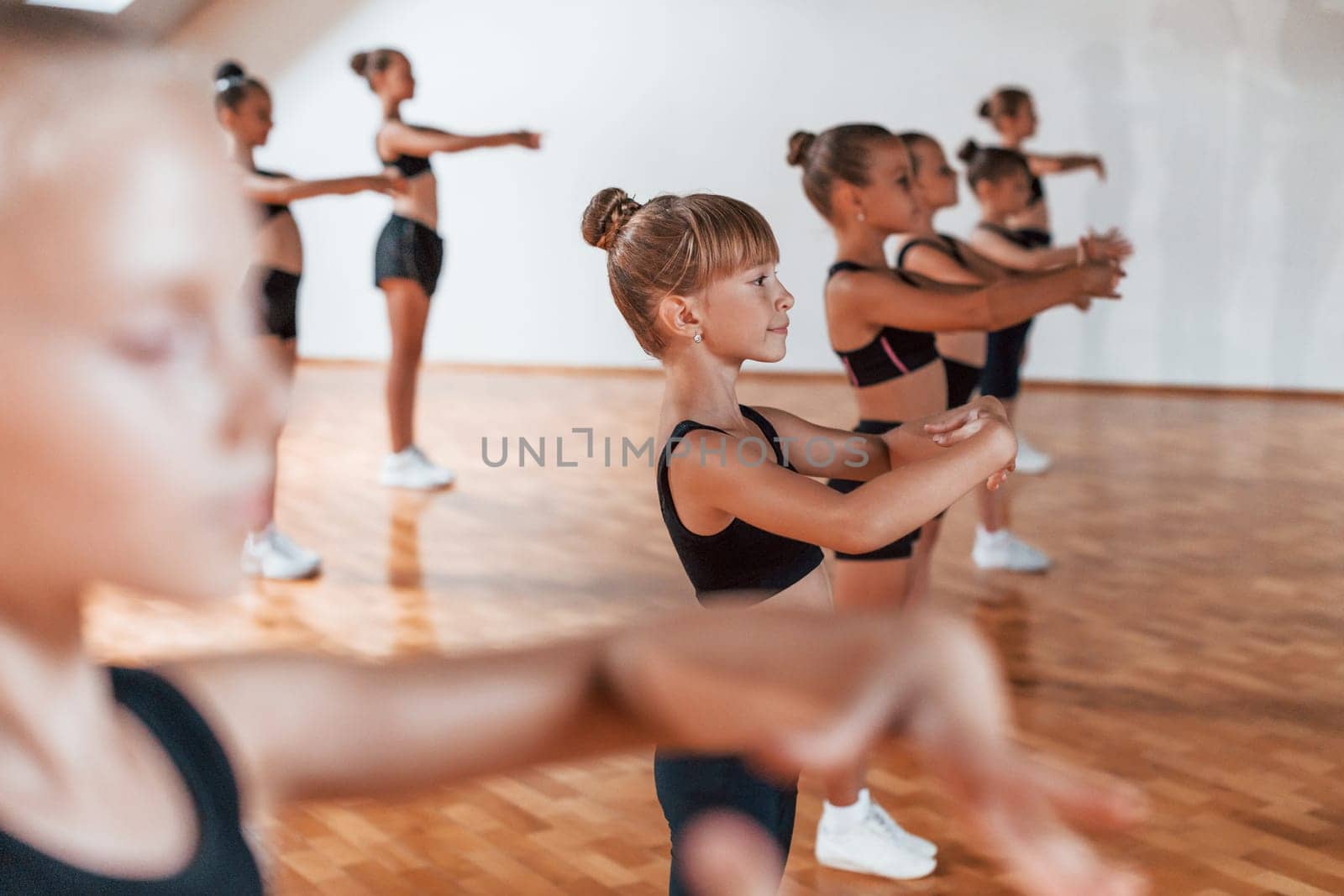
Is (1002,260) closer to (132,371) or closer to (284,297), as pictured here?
(284,297)

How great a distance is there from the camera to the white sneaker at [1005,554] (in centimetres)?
442

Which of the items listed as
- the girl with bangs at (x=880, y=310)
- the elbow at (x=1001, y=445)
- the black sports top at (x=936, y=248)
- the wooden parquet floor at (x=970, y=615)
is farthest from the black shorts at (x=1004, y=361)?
the elbow at (x=1001, y=445)

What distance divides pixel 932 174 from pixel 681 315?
6.85ft

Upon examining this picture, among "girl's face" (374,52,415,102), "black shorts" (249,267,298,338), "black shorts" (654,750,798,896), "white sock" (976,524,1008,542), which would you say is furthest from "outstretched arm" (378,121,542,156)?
"black shorts" (654,750,798,896)

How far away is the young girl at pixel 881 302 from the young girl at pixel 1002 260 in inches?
60.7

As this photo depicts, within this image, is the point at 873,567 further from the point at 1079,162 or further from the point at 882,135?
the point at 1079,162

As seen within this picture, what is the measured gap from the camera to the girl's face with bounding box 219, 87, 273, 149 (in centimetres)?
425

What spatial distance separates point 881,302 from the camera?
2.71m

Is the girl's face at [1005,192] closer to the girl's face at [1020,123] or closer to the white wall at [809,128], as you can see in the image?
the girl's face at [1020,123]

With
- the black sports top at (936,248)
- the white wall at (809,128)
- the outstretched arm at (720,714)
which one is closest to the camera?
the outstretched arm at (720,714)

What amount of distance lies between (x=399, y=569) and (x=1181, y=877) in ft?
9.21

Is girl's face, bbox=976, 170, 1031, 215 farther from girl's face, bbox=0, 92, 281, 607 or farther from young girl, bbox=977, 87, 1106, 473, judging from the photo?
girl's face, bbox=0, 92, 281, 607

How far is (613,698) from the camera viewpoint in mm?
438

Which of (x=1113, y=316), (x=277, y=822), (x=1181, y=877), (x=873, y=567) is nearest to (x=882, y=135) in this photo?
(x=873, y=567)
